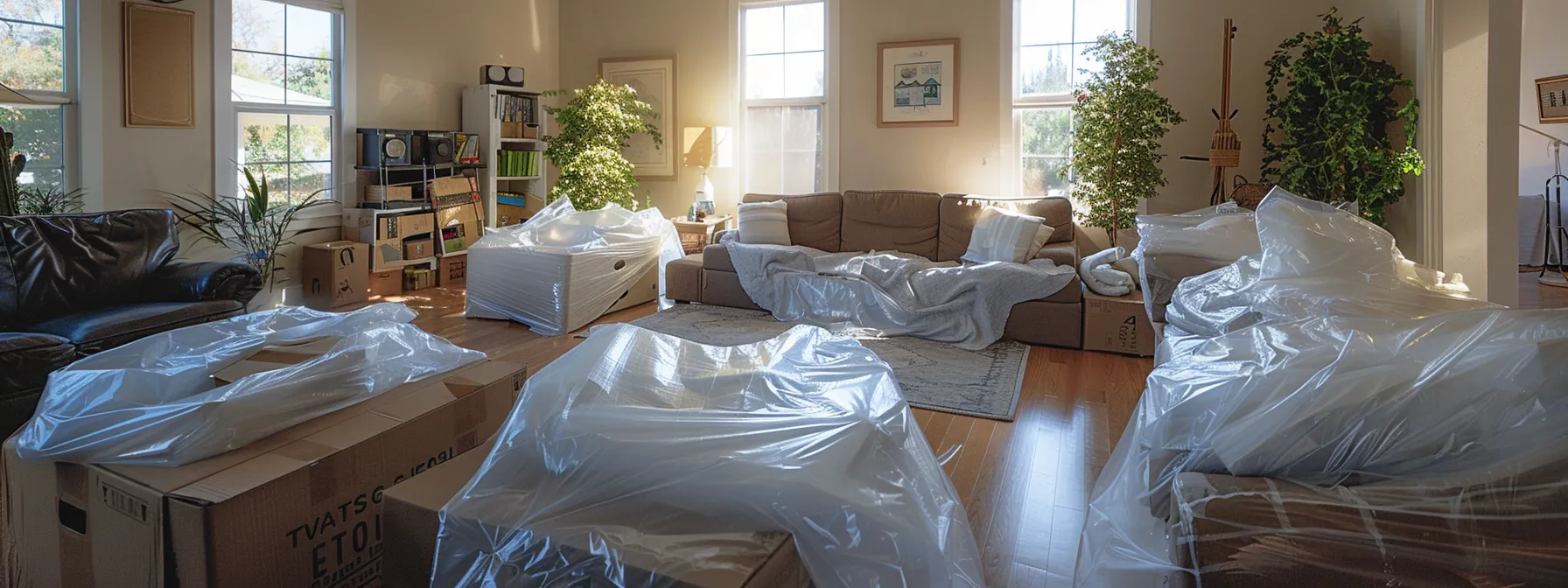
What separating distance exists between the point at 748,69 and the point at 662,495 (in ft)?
19.7

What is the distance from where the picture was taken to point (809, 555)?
3.91 ft

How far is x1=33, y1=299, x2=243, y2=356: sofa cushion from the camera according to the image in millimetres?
3102

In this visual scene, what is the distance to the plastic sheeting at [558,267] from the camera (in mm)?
4922

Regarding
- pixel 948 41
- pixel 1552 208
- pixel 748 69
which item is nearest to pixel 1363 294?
pixel 948 41

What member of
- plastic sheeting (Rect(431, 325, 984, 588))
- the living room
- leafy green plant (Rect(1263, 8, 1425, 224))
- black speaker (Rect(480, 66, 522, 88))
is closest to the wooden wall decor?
the living room

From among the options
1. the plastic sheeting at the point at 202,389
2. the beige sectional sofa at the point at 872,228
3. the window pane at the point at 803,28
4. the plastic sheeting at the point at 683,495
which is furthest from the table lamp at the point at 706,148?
the plastic sheeting at the point at 683,495

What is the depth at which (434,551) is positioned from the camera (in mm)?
1354

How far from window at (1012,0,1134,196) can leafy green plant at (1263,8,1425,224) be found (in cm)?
119

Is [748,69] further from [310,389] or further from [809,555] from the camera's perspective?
[809,555]

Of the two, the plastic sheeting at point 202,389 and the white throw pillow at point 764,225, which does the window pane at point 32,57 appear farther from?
the white throw pillow at point 764,225

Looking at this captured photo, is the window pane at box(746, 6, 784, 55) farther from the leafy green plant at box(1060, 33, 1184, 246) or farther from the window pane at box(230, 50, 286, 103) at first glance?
the window pane at box(230, 50, 286, 103)

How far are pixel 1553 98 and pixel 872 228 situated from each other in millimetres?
5767

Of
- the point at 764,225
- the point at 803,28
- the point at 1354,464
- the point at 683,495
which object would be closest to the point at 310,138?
the point at 764,225

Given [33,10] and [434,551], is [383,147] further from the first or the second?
[434,551]
